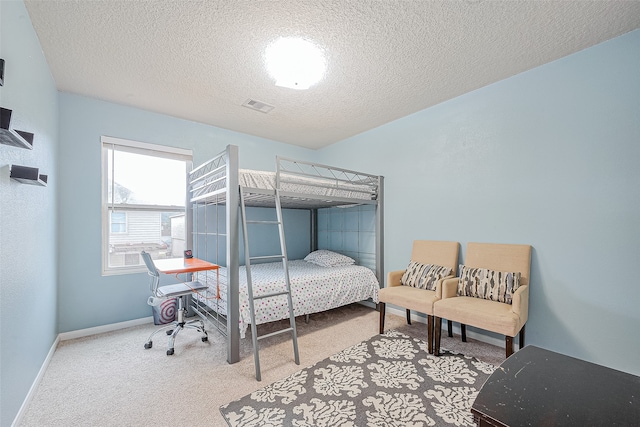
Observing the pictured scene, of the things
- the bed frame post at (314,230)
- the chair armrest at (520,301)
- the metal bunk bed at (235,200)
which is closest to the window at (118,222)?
the metal bunk bed at (235,200)

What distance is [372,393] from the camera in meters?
1.93

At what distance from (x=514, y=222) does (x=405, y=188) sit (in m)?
1.32

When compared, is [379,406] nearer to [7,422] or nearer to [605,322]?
[605,322]

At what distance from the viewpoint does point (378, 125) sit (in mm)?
3949

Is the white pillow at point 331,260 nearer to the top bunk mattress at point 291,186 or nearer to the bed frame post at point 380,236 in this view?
the bed frame post at point 380,236

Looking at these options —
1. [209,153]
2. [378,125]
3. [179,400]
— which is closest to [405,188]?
[378,125]

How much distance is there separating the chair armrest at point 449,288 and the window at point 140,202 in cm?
326

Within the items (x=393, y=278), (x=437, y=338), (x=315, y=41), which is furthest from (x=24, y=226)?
(x=437, y=338)

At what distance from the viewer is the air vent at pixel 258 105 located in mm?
3147

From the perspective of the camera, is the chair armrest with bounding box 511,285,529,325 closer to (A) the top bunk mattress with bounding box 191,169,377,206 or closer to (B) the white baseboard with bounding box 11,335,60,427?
(A) the top bunk mattress with bounding box 191,169,377,206

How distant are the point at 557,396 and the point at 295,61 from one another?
263cm

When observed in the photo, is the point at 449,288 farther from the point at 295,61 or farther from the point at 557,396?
the point at 295,61

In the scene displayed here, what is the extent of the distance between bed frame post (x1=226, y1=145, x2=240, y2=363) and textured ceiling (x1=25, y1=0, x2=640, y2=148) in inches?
35.1

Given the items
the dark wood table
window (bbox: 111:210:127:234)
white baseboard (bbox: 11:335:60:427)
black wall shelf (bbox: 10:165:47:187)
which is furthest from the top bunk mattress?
the dark wood table
